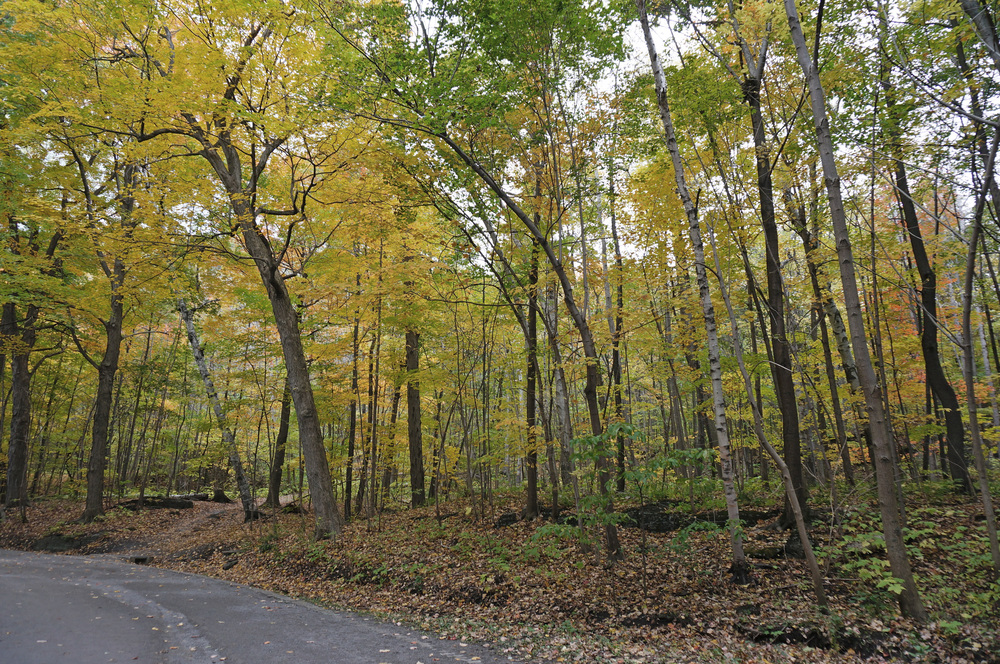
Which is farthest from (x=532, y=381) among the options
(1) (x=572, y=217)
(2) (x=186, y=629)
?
(2) (x=186, y=629)

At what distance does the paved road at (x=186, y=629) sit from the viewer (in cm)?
485

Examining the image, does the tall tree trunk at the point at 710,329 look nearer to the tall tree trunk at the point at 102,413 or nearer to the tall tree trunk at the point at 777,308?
the tall tree trunk at the point at 777,308

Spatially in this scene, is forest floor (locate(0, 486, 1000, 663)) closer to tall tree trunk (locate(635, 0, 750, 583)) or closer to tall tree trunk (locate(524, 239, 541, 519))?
tall tree trunk (locate(635, 0, 750, 583))

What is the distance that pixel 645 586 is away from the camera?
600 cm

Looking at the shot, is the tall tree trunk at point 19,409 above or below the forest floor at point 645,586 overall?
above

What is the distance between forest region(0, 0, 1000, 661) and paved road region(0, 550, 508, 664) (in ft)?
7.13

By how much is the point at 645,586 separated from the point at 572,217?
7.81 m

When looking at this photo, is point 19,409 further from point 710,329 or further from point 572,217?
point 710,329

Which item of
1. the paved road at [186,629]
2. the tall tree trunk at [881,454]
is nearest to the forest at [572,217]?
the tall tree trunk at [881,454]

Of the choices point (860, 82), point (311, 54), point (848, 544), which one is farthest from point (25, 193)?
point (848, 544)

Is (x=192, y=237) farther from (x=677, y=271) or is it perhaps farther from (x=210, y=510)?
(x=210, y=510)

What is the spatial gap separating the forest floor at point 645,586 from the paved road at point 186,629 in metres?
0.72

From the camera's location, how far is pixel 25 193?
11.9m

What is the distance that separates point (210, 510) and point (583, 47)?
68.2 feet
